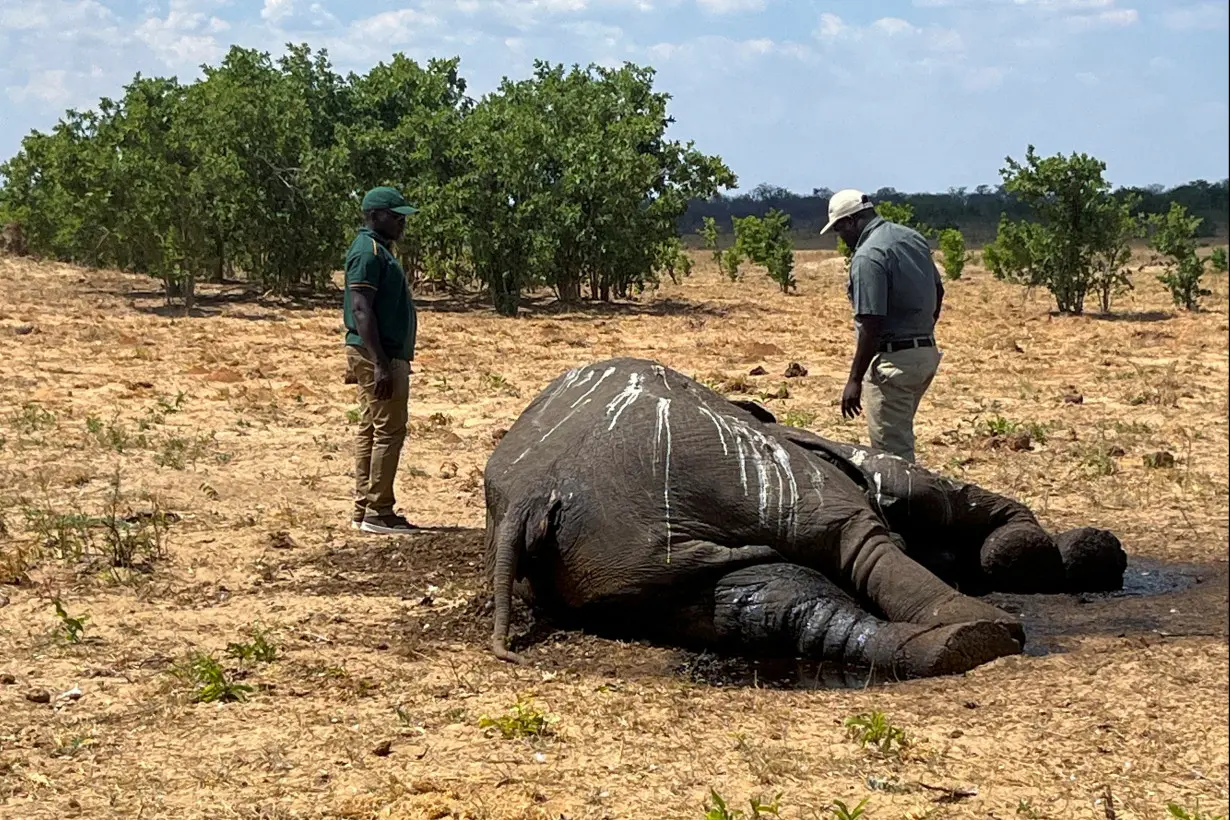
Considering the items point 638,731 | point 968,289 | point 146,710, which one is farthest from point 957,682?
point 968,289

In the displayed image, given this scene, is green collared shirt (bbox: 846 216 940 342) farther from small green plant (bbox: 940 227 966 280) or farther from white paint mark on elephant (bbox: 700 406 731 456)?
small green plant (bbox: 940 227 966 280)

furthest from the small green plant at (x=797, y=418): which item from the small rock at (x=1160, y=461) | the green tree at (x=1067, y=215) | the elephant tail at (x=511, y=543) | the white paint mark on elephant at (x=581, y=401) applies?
the green tree at (x=1067, y=215)

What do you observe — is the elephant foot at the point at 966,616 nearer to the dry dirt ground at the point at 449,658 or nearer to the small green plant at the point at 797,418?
the dry dirt ground at the point at 449,658

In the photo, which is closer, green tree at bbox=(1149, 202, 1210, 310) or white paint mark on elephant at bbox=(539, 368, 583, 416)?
white paint mark on elephant at bbox=(539, 368, 583, 416)

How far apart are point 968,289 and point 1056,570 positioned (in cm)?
2542

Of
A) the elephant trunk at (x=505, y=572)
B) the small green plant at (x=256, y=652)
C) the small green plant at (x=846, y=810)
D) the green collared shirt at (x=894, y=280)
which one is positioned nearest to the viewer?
the small green plant at (x=846, y=810)

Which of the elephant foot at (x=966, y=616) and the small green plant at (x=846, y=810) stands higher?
the elephant foot at (x=966, y=616)

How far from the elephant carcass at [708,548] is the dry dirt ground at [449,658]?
0.20 m

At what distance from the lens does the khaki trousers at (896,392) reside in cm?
679

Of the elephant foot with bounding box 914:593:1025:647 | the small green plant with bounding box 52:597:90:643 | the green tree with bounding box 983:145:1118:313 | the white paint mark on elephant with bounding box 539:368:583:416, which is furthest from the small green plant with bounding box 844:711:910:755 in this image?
the green tree with bounding box 983:145:1118:313

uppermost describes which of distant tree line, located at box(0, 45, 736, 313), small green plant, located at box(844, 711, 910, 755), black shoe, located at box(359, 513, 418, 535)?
distant tree line, located at box(0, 45, 736, 313)

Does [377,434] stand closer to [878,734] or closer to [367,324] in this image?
[367,324]

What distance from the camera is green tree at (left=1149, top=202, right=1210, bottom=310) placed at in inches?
886

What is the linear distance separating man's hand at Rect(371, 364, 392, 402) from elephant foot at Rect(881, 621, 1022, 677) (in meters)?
3.33
